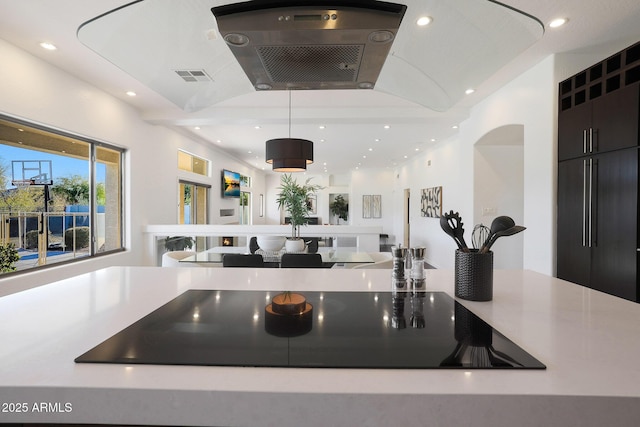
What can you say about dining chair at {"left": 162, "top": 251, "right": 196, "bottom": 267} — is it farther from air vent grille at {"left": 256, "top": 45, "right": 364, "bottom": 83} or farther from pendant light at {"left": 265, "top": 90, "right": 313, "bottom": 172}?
air vent grille at {"left": 256, "top": 45, "right": 364, "bottom": 83}

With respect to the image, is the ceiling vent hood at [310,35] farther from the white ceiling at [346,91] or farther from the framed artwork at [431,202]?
the framed artwork at [431,202]

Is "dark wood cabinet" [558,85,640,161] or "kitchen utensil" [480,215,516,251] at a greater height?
"dark wood cabinet" [558,85,640,161]

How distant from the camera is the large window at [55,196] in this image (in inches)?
116

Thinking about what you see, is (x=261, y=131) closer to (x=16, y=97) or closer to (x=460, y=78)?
(x=16, y=97)

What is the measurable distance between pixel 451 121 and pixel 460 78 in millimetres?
4218

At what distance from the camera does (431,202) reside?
7.59m

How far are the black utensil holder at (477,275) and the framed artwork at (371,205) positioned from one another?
1091 centimetres

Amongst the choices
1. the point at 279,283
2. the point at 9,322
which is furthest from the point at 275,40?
the point at 9,322

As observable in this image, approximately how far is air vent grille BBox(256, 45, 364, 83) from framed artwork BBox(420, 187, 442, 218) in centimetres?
627

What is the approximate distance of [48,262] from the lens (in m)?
3.36

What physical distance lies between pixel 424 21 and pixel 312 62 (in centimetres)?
35

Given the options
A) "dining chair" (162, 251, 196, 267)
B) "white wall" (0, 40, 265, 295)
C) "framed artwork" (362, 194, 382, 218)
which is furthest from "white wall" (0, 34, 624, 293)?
"framed artwork" (362, 194, 382, 218)

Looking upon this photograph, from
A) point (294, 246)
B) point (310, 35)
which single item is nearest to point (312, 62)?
point (310, 35)

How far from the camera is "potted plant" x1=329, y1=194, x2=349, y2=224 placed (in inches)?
535
